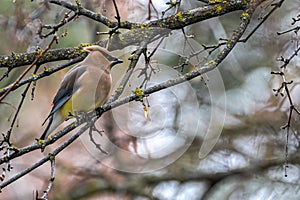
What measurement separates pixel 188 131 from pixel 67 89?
6.75 ft

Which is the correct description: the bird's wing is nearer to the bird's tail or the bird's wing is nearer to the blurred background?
the bird's tail

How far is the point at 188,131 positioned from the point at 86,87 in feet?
6.82

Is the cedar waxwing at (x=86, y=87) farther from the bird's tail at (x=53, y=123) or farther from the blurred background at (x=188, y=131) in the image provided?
the blurred background at (x=188, y=131)

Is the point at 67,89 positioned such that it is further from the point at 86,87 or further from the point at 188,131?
the point at 188,131

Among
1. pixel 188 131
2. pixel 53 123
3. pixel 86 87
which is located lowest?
pixel 53 123

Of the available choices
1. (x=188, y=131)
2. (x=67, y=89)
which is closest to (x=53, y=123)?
(x=67, y=89)

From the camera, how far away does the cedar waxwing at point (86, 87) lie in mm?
2902

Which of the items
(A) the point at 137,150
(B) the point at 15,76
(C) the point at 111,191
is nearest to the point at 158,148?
(A) the point at 137,150

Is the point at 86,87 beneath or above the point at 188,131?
beneath

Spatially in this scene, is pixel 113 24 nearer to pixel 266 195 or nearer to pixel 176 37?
pixel 176 37

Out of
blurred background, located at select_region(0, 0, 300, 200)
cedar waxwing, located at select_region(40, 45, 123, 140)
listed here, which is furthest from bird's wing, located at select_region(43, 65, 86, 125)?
blurred background, located at select_region(0, 0, 300, 200)

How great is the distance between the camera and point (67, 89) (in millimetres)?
3051

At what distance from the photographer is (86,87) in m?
2.99

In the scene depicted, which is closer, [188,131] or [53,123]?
[53,123]
